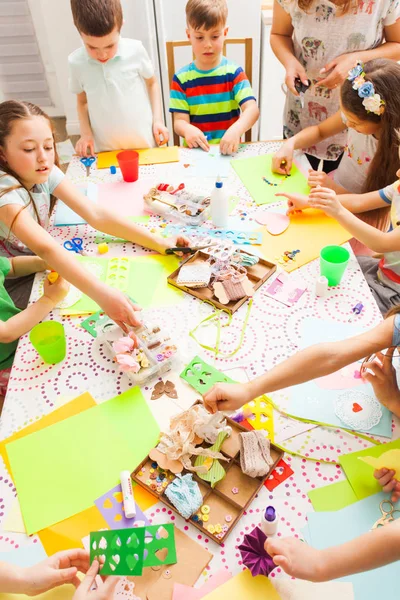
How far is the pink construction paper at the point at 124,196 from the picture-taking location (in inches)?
64.7

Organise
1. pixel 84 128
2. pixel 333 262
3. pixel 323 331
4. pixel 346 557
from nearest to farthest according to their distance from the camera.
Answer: pixel 346 557, pixel 323 331, pixel 333 262, pixel 84 128

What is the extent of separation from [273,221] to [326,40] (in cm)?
80

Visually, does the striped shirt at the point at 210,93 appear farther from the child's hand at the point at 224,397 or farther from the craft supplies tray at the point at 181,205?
the child's hand at the point at 224,397

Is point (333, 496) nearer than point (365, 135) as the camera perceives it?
Yes

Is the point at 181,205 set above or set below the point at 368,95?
below

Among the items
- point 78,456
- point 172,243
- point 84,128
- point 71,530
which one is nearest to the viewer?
point 71,530

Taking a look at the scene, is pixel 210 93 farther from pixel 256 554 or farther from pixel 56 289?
pixel 256 554

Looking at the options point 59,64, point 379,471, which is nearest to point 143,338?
point 379,471

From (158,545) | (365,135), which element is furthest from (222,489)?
(365,135)

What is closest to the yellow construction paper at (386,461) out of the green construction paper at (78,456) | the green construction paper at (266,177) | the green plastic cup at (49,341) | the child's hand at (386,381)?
the child's hand at (386,381)

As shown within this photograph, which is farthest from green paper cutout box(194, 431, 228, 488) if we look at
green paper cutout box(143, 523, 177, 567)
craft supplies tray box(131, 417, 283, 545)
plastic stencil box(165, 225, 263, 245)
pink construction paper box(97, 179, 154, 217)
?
pink construction paper box(97, 179, 154, 217)

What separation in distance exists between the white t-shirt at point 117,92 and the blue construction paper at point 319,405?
1.36 m

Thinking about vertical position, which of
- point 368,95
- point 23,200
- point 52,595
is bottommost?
point 52,595

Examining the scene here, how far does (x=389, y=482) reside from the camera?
2.94 ft
